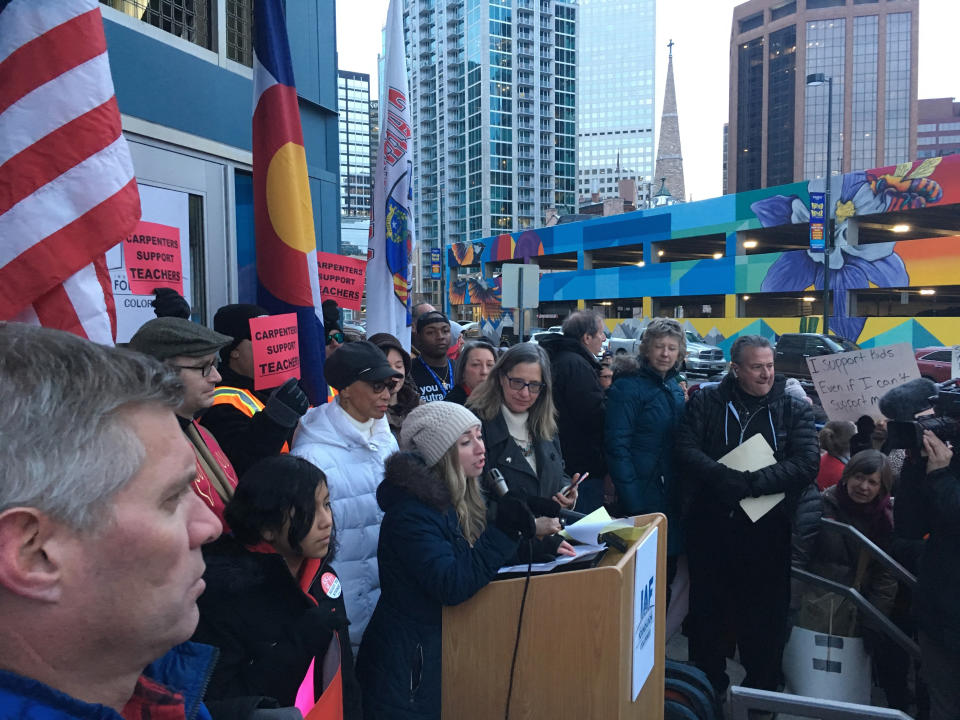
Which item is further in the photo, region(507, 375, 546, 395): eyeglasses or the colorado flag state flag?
the colorado flag state flag

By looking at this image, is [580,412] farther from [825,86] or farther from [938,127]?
[938,127]

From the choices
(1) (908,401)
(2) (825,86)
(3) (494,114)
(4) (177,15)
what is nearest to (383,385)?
(1) (908,401)

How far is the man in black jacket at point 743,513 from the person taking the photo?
3.78 m

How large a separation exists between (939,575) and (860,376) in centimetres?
255

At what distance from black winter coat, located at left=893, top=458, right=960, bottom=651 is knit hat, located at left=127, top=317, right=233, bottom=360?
3.01m

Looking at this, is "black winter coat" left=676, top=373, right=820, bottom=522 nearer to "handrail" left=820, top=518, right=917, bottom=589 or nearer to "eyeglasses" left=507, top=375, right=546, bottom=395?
"handrail" left=820, top=518, right=917, bottom=589

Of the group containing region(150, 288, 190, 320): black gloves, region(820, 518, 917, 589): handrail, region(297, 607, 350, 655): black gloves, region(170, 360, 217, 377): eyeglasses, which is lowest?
region(820, 518, 917, 589): handrail

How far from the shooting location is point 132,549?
827 mm

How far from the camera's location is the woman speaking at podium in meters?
2.30

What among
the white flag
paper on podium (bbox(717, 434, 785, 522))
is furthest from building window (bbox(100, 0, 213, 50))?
paper on podium (bbox(717, 434, 785, 522))

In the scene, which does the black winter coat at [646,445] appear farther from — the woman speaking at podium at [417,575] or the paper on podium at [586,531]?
the woman speaking at podium at [417,575]

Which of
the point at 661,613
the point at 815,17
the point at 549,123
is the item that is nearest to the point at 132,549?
the point at 661,613

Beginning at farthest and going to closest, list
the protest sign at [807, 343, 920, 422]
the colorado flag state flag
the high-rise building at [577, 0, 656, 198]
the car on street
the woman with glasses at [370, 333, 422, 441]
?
the high-rise building at [577, 0, 656, 198] → the car on street → the protest sign at [807, 343, 920, 422] → the woman with glasses at [370, 333, 422, 441] → the colorado flag state flag

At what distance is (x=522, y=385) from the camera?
3.58 metres
